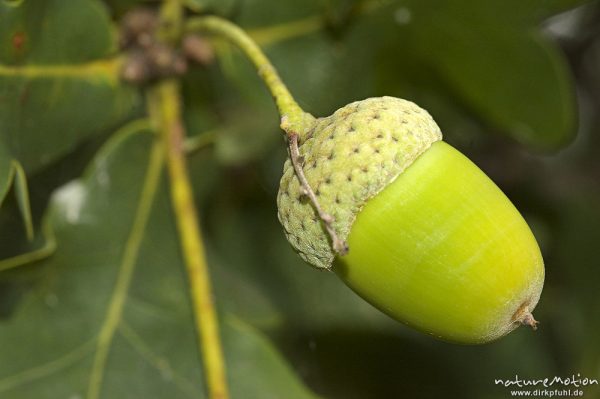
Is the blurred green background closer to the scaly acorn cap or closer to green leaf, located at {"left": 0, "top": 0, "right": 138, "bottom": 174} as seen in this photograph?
green leaf, located at {"left": 0, "top": 0, "right": 138, "bottom": 174}

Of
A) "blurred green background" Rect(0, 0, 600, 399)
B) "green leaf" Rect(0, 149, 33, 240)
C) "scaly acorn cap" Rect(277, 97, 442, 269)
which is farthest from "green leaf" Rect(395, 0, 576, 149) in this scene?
"green leaf" Rect(0, 149, 33, 240)

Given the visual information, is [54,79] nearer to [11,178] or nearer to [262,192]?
[11,178]

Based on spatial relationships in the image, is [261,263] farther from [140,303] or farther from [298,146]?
[298,146]

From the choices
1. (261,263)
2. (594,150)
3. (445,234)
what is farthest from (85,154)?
(594,150)

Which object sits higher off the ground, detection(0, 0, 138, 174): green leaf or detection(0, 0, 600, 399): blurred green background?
detection(0, 0, 138, 174): green leaf

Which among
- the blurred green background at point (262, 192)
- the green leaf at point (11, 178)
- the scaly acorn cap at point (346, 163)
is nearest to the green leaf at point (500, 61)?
the blurred green background at point (262, 192)

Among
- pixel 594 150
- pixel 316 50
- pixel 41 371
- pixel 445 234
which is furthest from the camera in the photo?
pixel 594 150
